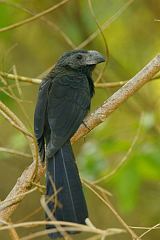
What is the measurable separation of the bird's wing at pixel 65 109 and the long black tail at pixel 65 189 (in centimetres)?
7

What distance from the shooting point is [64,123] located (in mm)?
3527

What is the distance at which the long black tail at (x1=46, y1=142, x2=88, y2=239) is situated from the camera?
295 cm

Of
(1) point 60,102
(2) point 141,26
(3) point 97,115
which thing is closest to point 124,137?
(2) point 141,26

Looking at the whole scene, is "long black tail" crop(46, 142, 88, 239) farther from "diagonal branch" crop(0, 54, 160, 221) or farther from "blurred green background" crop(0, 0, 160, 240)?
"blurred green background" crop(0, 0, 160, 240)

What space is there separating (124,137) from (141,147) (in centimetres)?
133

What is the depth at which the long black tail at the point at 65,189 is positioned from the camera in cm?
295

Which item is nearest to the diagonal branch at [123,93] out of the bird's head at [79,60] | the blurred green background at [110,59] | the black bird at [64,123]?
the black bird at [64,123]

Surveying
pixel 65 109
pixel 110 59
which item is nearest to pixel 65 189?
pixel 65 109

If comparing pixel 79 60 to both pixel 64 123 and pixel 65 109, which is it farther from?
pixel 64 123

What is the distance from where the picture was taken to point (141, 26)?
20.0ft

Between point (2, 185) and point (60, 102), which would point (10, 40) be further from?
point (60, 102)

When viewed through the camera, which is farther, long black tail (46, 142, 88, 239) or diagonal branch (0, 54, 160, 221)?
diagonal branch (0, 54, 160, 221)

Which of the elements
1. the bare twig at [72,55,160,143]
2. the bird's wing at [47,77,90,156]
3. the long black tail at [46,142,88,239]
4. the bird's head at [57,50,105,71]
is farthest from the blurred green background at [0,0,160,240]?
the bare twig at [72,55,160,143]

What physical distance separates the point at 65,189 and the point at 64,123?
1.71 feet
